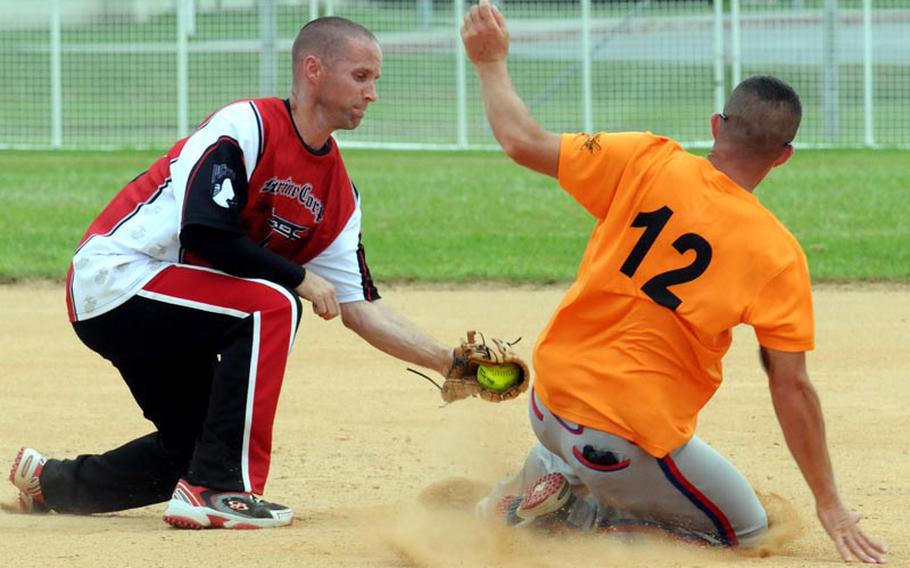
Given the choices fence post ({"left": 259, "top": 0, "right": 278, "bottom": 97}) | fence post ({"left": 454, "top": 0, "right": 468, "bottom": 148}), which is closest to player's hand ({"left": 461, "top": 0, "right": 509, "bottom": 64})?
fence post ({"left": 454, "top": 0, "right": 468, "bottom": 148})

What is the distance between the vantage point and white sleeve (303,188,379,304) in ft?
18.0

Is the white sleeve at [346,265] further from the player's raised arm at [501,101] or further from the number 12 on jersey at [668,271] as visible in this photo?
the number 12 on jersey at [668,271]

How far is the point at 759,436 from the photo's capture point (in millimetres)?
6832

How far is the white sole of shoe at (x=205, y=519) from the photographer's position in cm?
502

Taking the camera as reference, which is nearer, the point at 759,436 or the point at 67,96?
the point at 759,436

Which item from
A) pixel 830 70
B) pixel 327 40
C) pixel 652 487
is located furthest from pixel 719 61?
pixel 652 487

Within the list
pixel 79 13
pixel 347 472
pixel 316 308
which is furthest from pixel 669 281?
pixel 79 13

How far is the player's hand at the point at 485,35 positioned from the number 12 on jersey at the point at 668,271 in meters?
0.66

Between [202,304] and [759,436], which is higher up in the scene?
[202,304]

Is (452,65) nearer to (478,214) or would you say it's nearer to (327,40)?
(478,214)

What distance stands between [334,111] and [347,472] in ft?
5.43

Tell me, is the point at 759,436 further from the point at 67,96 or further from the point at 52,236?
the point at 67,96

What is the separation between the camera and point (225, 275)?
5.10 m

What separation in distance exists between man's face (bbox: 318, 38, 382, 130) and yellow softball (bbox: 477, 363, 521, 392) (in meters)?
1.00
